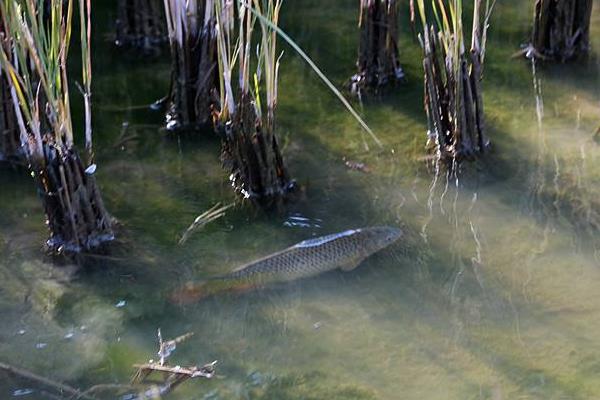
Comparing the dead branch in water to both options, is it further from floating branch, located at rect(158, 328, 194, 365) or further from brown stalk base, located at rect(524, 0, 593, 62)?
brown stalk base, located at rect(524, 0, 593, 62)

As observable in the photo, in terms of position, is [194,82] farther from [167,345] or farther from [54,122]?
[167,345]

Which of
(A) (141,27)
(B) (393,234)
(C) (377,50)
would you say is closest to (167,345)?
(B) (393,234)

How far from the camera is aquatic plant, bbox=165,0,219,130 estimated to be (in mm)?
3945

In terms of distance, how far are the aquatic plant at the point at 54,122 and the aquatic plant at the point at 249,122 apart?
0.50 metres

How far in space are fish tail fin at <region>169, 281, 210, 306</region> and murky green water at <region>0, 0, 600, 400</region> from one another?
42mm

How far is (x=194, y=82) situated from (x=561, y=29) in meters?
1.81

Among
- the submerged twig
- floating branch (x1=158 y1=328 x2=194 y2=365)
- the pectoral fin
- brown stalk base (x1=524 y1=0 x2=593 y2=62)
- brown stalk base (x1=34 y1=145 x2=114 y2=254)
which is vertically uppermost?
brown stalk base (x1=524 y1=0 x2=593 y2=62)

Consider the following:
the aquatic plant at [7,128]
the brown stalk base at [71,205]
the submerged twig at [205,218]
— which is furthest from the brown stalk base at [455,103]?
the aquatic plant at [7,128]

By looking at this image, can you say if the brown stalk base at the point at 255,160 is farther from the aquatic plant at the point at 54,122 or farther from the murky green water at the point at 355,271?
the aquatic plant at the point at 54,122

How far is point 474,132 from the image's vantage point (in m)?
3.81

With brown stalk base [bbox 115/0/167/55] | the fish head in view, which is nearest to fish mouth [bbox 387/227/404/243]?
the fish head

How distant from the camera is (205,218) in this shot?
141 inches

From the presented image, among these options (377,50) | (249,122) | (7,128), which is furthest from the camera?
(377,50)

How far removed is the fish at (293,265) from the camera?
3.14 m
